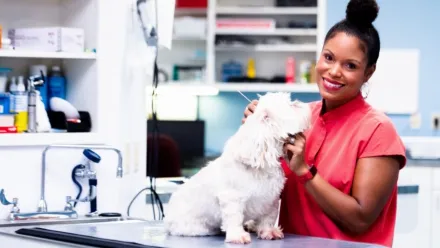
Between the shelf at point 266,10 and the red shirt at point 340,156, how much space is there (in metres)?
4.45

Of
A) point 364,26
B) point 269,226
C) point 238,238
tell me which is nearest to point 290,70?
point 364,26

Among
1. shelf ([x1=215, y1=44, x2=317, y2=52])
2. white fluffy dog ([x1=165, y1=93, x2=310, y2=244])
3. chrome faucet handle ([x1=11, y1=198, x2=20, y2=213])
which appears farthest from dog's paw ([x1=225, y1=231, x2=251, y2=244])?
shelf ([x1=215, y1=44, x2=317, y2=52])

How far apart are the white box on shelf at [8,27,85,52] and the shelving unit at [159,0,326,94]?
3.40m

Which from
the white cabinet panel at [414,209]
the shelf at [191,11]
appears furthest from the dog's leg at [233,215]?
the shelf at [191,11]

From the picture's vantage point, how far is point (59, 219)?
8.90 ft

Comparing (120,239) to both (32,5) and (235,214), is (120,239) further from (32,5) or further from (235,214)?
(32,5)

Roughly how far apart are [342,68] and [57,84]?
1.55m

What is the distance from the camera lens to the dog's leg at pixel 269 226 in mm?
1842

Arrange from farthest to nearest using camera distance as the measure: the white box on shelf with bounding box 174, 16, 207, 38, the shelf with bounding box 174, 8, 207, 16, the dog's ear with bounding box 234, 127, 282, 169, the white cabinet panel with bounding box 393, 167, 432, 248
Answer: the shelf with bounding box 174, 8, 207, 16 → the white box on shelf with bounding box 174, 16, 207, 38 → the white cabinet panel with bounding box 393, 167, 432, 248 → the dog's ear with bounding box 234, 127, 282, 169

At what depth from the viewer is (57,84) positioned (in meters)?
3.07

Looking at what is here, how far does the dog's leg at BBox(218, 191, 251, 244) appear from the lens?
1758mm

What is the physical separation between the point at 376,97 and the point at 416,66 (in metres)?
0.45

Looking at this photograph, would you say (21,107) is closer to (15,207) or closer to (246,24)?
(15,207)

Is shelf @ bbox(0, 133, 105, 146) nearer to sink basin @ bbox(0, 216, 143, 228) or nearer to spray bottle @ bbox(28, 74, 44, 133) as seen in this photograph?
spray bottle @ bbox(28, 74, 44, 133)
